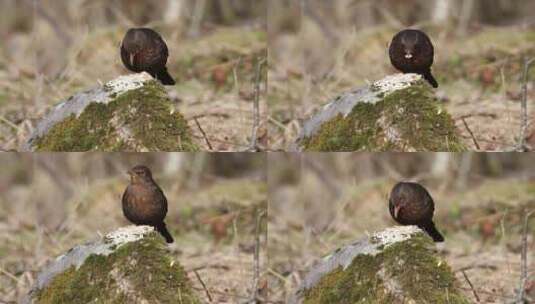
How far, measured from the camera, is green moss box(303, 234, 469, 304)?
5508 mm

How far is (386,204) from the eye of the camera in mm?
5961

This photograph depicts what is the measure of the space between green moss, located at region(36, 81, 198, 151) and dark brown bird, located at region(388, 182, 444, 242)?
141 centimetres

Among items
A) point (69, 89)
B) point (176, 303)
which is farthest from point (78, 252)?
point (69, 89)

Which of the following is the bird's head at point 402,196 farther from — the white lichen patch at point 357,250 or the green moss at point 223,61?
the green moss at point 223,61

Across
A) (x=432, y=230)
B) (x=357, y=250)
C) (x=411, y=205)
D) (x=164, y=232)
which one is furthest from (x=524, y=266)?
(x=164, y=232)

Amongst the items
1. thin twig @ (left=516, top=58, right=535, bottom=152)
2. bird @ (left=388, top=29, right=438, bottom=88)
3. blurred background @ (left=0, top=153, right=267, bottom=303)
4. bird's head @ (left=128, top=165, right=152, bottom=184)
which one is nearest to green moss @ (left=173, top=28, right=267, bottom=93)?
blurred background @ (left=0, top=153, right=267, bottom=303)

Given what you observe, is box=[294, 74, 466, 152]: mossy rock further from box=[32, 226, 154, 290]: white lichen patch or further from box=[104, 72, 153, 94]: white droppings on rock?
box=[32, 226, 154, 290]: white lichen patch

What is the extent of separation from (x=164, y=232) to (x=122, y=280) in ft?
1.52

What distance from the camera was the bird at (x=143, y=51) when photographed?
582cm

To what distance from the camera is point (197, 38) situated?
6.17 m

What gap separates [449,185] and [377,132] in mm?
643

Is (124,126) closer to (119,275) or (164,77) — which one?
(164,77)

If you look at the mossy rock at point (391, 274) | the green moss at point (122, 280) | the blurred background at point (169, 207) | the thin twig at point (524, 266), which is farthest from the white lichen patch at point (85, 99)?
the thin twig at point (524, 266)

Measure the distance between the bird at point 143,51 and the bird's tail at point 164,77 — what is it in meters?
0.03
